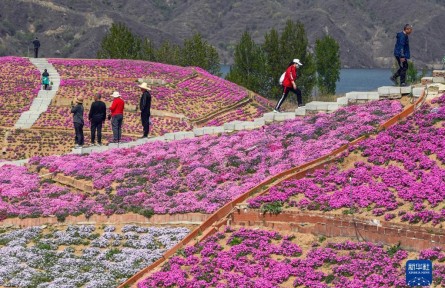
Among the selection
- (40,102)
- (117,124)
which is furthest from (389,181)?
(40,102)

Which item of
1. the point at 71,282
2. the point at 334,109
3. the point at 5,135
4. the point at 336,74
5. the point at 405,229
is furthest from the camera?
the point at 336,74

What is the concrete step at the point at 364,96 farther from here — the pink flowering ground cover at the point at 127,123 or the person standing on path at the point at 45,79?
the person standing on path at the point at 45,79

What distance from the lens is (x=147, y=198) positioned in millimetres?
30922

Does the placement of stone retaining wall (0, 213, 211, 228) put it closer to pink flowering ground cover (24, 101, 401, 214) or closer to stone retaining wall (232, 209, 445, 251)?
pink flowering ground cover (24, 101, 401, 214)

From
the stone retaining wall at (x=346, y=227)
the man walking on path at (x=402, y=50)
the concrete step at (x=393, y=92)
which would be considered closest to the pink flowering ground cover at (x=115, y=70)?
the concrete step at (x=393, y=92)

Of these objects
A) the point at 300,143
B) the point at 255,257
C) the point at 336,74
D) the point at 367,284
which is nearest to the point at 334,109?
the point at 300,143

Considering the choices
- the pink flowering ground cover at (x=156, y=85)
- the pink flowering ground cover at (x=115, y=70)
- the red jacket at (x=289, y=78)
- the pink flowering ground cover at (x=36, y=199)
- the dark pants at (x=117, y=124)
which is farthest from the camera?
the pink flowering ground cover at (x=115, y=70)

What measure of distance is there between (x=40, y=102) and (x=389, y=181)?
44.2m

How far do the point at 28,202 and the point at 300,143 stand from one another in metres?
9.62

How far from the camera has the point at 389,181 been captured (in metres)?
25.7

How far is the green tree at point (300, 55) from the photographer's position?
90188 mm

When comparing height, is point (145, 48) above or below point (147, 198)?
above

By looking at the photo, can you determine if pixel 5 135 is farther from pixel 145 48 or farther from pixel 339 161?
pixel 145 48

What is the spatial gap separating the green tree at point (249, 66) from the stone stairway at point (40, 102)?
79.4 feet
